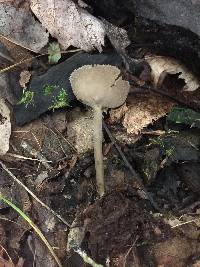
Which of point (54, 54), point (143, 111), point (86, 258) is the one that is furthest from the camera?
point (54, 54)

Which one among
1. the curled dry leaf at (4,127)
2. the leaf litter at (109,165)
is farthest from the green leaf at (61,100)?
the curled dry leaf at (4,127)

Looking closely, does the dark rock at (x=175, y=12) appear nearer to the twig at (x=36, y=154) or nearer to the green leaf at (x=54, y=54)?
the green leaf at (x=54, y=54)

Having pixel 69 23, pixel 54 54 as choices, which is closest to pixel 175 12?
pixel 69 23

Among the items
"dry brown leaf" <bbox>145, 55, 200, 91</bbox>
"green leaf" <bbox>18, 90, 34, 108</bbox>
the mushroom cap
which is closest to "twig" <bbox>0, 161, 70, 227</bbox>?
"green leaf" <bbox>18, 90, 34, 108</bbox>

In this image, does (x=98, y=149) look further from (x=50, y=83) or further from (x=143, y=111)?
(x=50, y=83)

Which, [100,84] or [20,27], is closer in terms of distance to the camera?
[100,84]

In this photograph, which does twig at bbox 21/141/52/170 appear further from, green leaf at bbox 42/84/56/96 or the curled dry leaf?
green leaf at bbox 42/84/56/96

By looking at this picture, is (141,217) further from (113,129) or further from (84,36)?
(84,36)

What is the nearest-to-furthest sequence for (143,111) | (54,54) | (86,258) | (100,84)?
1. (86,258)
2. (100,84)
3. (143,111)
4. (54,54)
